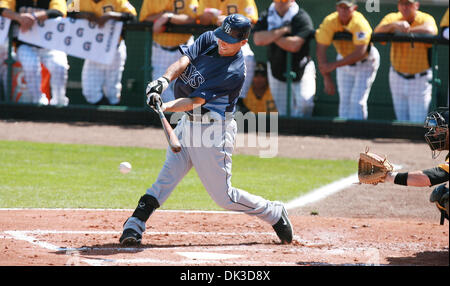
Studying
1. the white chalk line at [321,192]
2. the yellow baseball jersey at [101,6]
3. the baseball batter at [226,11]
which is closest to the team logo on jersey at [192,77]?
the white chalk line at [321,192]

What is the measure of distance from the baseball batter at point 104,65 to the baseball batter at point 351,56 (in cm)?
294

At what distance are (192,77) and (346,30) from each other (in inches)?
242

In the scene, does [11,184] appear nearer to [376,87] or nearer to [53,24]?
[53,24]

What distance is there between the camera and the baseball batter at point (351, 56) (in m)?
11.6

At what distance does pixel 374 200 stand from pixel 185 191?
1985 millimetres

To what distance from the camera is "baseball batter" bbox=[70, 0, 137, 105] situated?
12352 millimetres

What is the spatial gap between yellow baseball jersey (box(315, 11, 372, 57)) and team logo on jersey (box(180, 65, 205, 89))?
5.95m

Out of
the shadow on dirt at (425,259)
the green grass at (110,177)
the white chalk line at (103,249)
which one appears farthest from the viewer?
the green grass at (110,177)

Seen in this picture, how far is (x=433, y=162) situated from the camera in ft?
34.1

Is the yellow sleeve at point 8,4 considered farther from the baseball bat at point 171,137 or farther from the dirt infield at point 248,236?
the baseball bat at point 171,137

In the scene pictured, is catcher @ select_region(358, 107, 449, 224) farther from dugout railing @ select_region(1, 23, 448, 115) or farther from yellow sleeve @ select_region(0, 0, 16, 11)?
yellow sleeve @ select_region(0, 0, 16, 11)

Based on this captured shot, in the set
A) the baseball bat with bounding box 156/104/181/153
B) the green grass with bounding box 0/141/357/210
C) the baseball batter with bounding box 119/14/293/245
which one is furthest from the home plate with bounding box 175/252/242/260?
the green grass with bounding box 0/141/357/210

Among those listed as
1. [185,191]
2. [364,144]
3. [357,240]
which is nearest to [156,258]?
[357,240]

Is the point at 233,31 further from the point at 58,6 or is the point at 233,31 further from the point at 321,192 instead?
the point at 58,6
